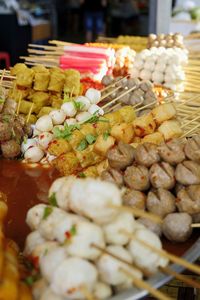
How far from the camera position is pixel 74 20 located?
18.3m

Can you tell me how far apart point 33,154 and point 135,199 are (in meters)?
1.31

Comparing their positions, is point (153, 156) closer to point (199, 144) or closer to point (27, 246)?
point (199, 144)

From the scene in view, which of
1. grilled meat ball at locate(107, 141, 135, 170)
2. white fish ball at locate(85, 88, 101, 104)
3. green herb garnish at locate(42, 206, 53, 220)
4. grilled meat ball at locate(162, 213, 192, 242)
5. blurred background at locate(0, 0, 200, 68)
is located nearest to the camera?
green herb garnish at locate(42, 206, 53, 220)

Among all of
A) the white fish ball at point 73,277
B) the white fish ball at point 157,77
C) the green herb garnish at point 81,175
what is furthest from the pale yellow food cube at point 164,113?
the white fish ball at point 157,77

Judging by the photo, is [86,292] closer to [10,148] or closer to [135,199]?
[135,199]

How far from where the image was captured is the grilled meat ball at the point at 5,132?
3.68 metres

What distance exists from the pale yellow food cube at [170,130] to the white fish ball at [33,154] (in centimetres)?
98

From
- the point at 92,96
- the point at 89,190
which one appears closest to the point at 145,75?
the point at 92,96

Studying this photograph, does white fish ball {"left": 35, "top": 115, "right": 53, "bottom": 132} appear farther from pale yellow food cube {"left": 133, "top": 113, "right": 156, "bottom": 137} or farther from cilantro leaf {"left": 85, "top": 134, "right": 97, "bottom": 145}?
pale yellow food cube {"left": 133, "top": 113, "right": 156, "bottom": 137}

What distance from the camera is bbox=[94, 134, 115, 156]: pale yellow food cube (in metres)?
3.21

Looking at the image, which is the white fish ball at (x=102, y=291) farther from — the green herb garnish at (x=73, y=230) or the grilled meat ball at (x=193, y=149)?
the grilled meat ball at (x=193, y=149)

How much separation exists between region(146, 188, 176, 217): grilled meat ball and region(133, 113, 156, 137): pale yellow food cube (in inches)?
30.1

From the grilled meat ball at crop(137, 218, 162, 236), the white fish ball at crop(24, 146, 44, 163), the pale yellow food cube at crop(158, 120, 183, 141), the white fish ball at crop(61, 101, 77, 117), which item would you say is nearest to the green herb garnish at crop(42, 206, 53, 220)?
the grilled meat ball at crop(137, 218, 162, 236)

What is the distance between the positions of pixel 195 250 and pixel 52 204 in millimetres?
711
